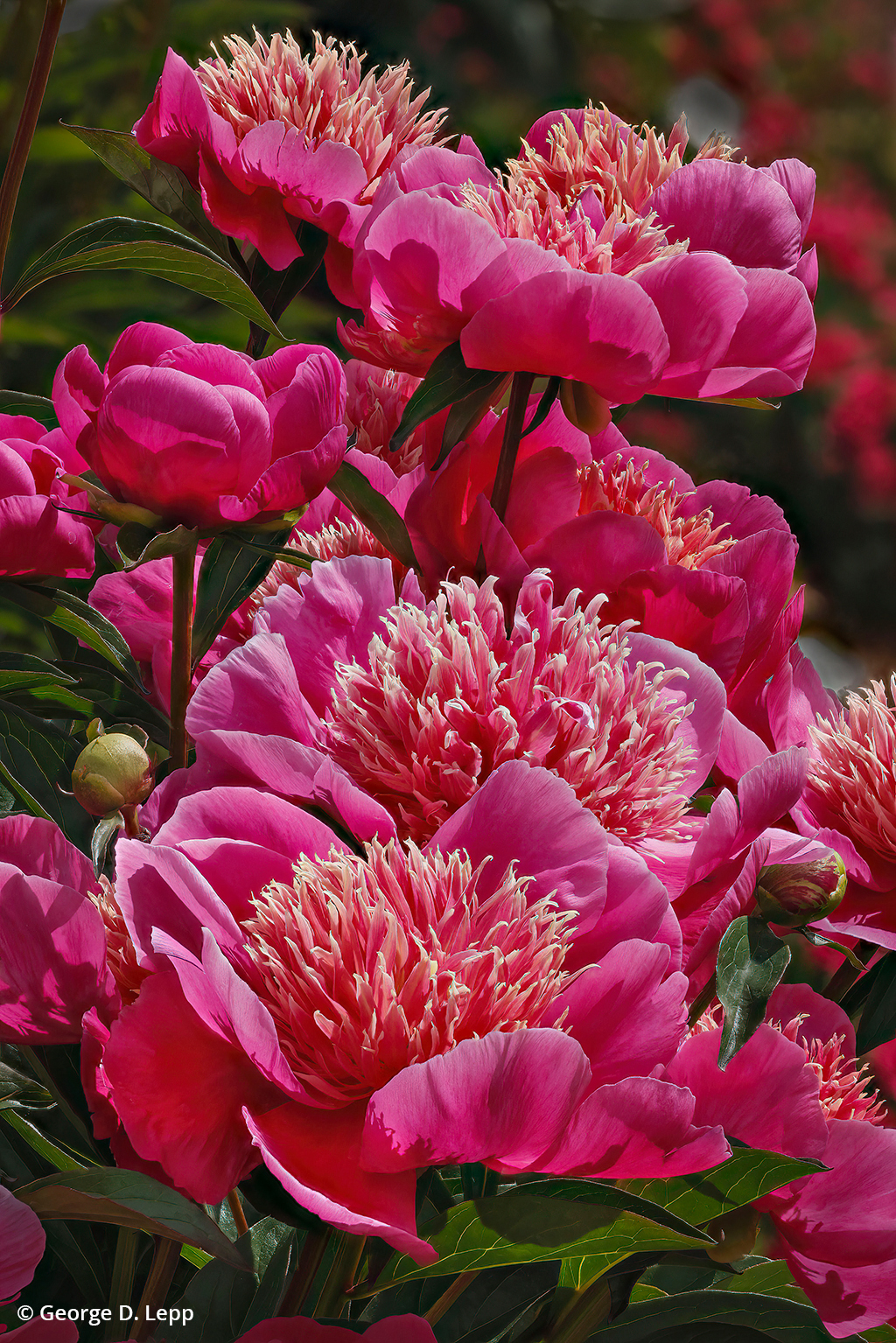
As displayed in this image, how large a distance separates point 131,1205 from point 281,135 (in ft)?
0.96

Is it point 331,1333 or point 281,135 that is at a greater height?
point 281,135

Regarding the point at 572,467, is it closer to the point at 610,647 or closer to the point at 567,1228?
the point at 610,647

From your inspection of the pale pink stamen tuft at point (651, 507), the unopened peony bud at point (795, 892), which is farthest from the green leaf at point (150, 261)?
the unopened peony bud at point (795, 892)

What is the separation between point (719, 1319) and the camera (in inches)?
13.3

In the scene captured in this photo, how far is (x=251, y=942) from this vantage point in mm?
262

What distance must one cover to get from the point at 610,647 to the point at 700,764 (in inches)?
1.7

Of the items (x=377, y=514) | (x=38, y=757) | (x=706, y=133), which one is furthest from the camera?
(x=706, y=133)

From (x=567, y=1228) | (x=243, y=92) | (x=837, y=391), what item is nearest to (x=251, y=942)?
(x=567, y=1228)

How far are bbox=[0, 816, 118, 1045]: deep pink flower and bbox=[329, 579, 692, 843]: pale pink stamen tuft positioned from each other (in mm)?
67

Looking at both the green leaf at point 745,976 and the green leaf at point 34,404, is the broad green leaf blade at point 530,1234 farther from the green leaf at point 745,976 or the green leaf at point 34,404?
the green leaf at point 34,404

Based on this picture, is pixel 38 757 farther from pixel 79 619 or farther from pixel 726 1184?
pixel 726 1184

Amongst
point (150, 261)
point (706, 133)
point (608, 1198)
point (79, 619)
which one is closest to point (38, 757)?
point (79, 619)

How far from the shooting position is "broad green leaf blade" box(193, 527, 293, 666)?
375mm

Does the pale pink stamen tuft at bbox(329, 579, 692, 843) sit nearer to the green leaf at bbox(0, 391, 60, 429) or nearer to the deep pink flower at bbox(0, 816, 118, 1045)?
the deep pink flower at bbox(0, 816, 118, 1045)
